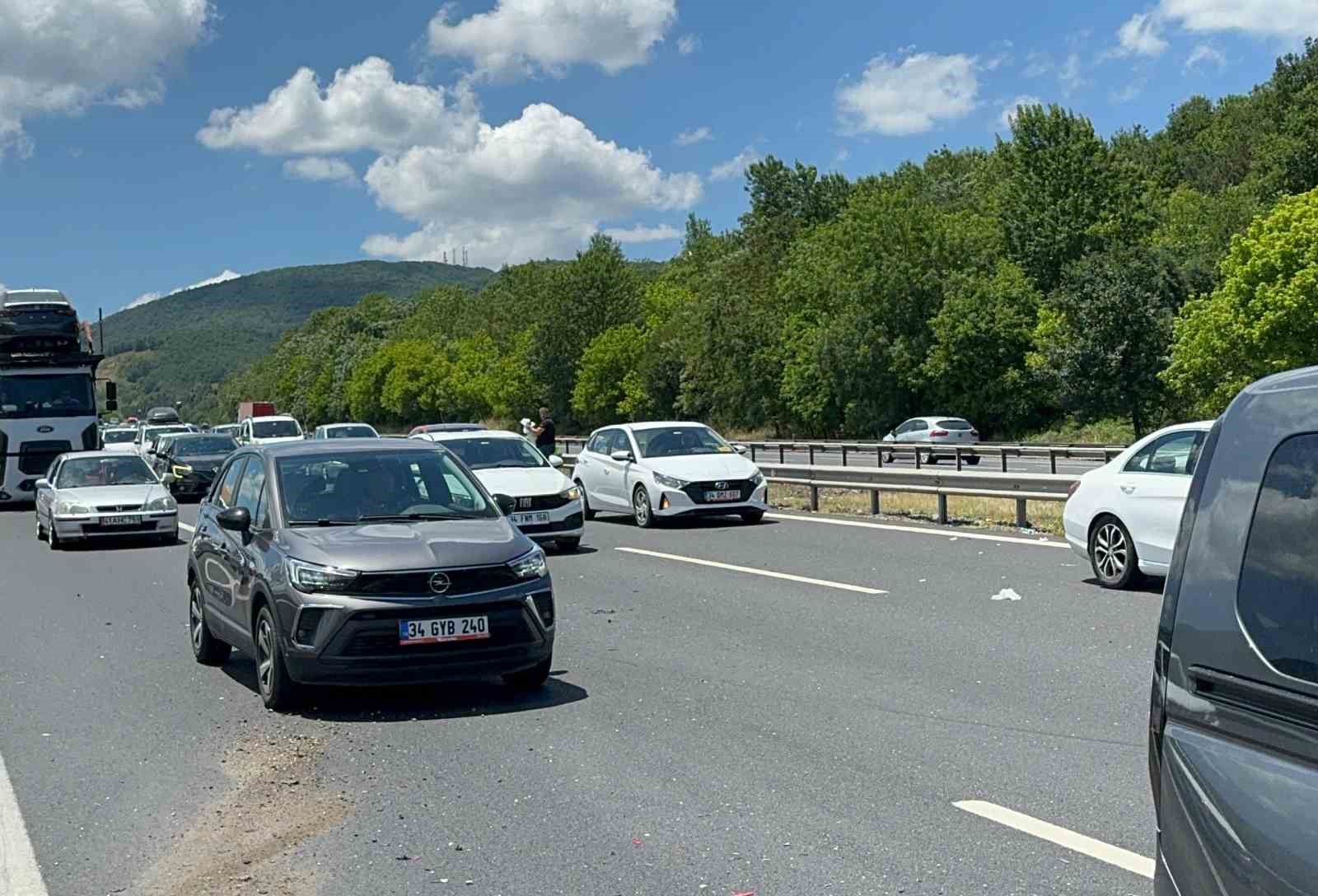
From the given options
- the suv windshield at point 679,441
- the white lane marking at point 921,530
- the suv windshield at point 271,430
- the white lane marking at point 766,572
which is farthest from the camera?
the suv windshield at point 271,430

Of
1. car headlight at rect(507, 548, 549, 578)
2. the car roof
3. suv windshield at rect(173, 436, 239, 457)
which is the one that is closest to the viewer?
car headlight at rect(507, 548, 549, 578)

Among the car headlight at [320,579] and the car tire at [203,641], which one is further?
the car tire at [203,641]

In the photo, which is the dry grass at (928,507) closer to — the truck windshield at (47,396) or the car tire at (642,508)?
the car tire at (642,508)

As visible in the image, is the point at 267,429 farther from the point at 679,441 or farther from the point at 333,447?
the point at 333,447

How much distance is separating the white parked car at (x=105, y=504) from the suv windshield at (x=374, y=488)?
1390cm

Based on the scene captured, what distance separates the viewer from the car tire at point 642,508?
888 inches

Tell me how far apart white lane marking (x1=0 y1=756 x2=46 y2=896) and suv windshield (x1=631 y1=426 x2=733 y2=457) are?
16.4m

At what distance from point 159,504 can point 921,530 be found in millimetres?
11357

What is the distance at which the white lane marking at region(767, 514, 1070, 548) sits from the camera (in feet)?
58.2

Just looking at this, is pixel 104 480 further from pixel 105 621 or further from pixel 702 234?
pixel 702 234

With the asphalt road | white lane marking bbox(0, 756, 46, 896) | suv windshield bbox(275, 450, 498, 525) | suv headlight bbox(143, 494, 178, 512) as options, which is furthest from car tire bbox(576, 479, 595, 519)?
white lane marking bbox(0, 756, 46, 896)

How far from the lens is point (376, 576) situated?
872 cm

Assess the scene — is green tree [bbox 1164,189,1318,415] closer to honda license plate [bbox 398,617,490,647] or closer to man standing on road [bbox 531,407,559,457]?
man standing on road [bbox 531,407,559,457]

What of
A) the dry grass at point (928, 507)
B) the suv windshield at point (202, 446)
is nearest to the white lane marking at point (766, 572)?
the dry grass at point (928, 507)
